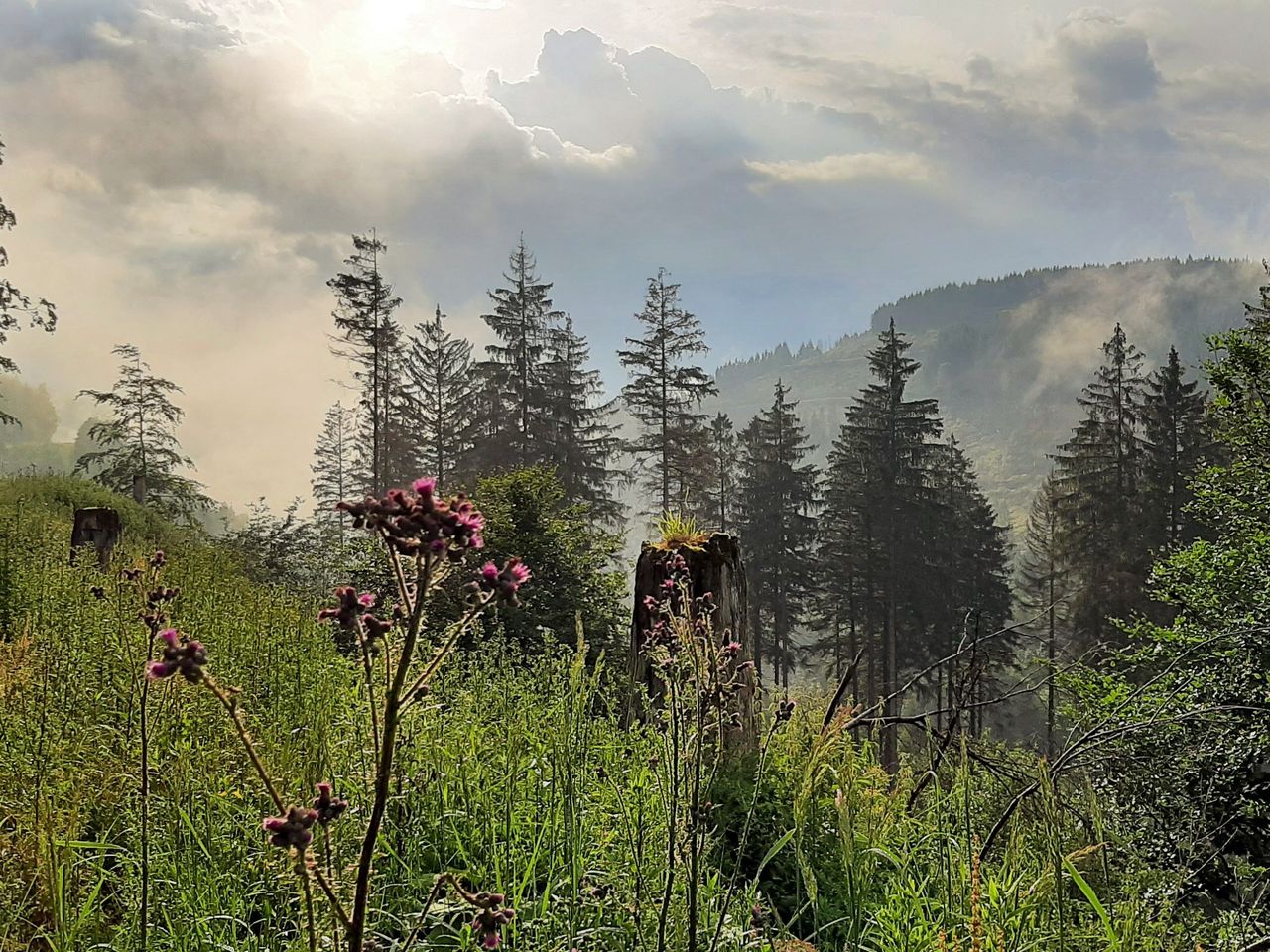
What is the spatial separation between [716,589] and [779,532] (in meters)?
29.5

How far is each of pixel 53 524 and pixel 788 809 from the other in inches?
513

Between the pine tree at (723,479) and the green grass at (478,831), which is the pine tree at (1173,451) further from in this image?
the green grass at (478,831)

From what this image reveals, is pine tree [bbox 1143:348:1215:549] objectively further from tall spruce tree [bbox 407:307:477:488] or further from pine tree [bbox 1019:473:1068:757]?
tall spruce tree [bbox 407:307:477:488]

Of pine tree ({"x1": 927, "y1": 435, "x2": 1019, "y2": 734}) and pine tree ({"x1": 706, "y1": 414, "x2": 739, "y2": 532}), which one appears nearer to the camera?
pine tree ({"x1": 927, "y1": 435, "x2": 1019, "y2": 734})

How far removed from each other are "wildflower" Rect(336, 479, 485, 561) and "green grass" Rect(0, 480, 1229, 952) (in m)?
0.38

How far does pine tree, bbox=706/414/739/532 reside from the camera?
121 ft

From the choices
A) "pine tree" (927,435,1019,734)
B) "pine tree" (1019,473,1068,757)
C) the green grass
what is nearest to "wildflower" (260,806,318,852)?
the green grass

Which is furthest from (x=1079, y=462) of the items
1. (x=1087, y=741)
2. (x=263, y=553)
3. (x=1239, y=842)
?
(x=1087, y=741)

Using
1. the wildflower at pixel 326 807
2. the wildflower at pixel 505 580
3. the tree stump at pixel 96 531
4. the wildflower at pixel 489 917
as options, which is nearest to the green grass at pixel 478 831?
the wildflower at pixel 326 807

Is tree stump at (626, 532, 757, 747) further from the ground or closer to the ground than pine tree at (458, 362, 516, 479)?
closer to the ground

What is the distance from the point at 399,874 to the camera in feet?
9.16

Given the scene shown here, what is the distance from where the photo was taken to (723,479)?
125ft

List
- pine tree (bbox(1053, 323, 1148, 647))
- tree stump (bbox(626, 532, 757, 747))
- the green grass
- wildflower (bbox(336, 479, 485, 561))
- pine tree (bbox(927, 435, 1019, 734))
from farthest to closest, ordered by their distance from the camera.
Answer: pine tree (bbox(927, 435, 1019, 734)) < pine tree (bbox(1053, 323, 1148, 647)) < tree stump (bbox(626, 532, 757, 747)) < the green grass < wildflower (bbox(336, 479, 485, 561))

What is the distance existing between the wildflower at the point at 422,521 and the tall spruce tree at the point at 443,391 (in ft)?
114
